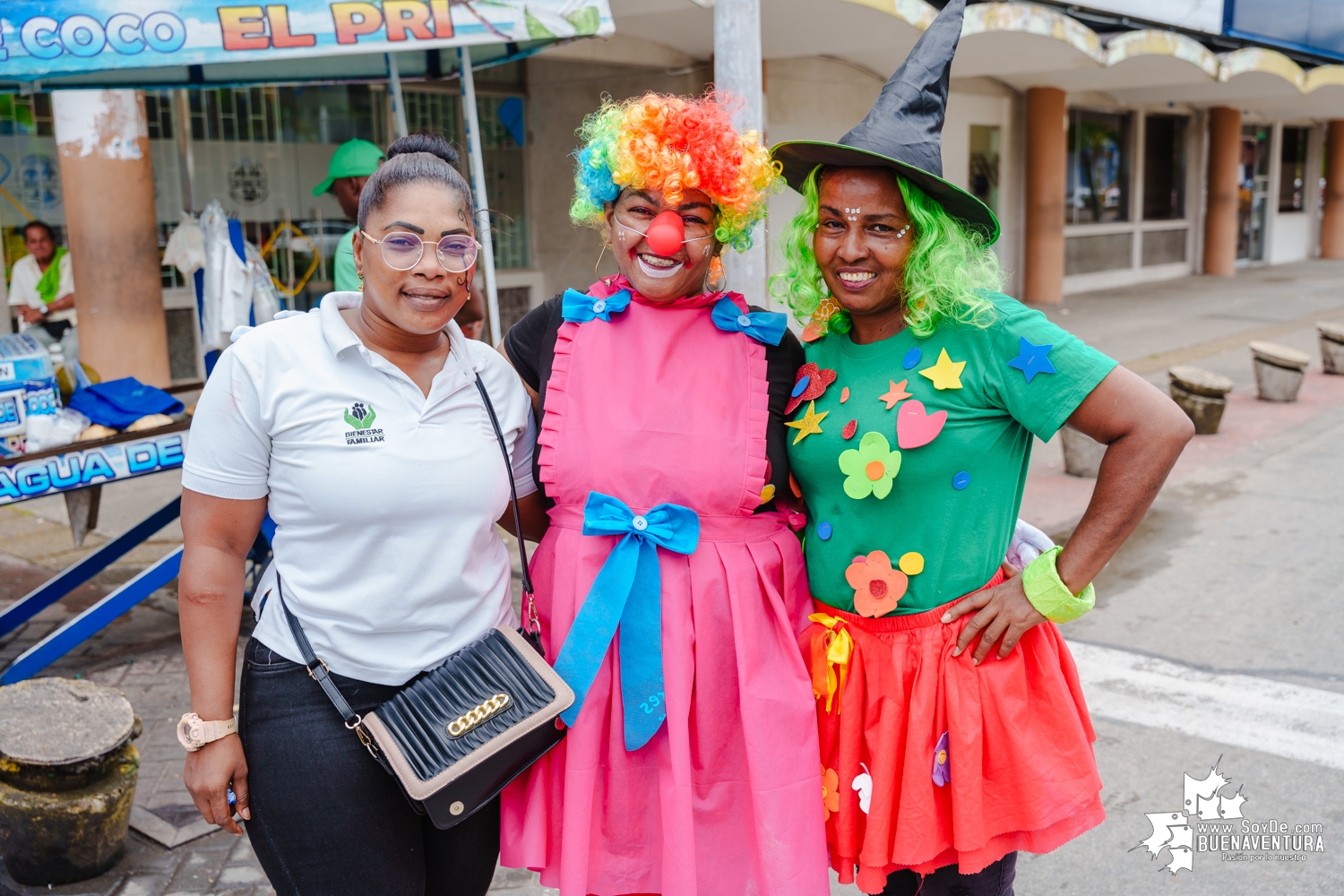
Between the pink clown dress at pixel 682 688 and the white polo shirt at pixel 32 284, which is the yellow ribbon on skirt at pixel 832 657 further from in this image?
the white polo shirt at pixel 32 284

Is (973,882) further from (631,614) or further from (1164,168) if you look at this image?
(1164,168)

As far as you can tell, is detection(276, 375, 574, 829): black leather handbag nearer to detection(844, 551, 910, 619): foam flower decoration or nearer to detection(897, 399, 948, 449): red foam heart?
detection(844, 551, 910, 619): foam flower decoration

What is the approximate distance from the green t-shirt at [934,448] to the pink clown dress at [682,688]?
0.15 m

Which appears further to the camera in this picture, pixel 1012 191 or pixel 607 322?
pixel 1012 191

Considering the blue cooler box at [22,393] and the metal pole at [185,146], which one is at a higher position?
the metal pole at [185,146]

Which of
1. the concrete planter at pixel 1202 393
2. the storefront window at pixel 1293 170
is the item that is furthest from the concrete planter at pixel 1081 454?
the storefront window at pixel 1293 170

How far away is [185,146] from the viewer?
9469 mm

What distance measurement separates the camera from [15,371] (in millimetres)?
4215

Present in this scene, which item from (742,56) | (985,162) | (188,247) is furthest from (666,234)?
(985,162)

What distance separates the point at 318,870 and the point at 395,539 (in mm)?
608

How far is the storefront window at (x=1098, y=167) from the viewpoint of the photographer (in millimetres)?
18156

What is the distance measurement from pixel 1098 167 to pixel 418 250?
19.0 m

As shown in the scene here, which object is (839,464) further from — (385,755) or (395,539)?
(385,755)

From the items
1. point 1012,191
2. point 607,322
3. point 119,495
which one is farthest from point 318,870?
point 1012,191
